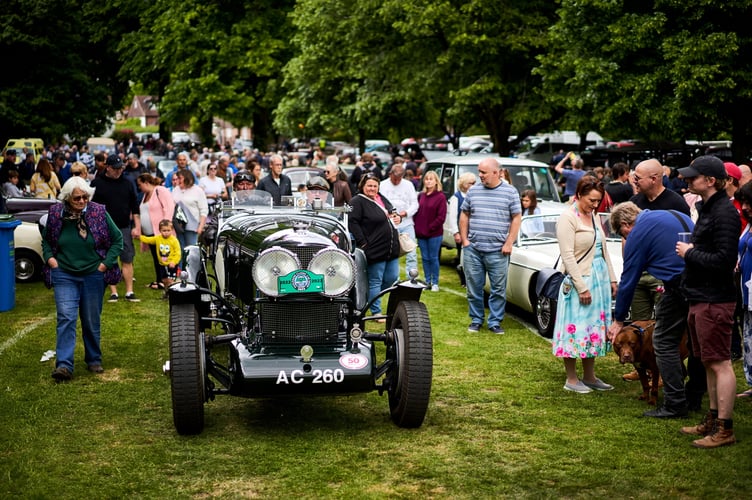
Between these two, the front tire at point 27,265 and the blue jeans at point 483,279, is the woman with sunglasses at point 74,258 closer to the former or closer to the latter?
the blue jeans at point 483,279

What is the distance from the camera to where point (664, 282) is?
24.1 feet

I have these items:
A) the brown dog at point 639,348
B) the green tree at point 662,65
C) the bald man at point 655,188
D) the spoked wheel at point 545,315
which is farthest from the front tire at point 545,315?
the green tree at point 662,65

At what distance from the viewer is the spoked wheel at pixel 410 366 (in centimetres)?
696

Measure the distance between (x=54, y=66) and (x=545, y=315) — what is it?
132 ft

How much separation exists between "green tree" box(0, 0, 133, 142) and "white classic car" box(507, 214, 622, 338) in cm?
3709

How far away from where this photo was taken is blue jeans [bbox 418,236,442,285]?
13.5 metres

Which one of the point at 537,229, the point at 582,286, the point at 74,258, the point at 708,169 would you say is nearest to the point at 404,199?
the point at 537,229

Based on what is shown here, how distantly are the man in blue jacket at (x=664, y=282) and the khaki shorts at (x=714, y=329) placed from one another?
0.59m

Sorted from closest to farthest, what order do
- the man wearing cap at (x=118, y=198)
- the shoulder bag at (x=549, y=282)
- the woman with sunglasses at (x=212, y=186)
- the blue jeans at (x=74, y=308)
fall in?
the blue jeans at (x=74, y=308) → the shoulder bag at (x=549, y=282) → the man wearing cap at (x=118, y=198) → the woman with sunglasses at (x=212, y=186)

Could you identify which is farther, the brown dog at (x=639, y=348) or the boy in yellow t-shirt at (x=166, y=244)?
the boy in yellow t-shirt at (x=166, y=244)

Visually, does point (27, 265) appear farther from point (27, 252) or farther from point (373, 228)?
point (373, 228)

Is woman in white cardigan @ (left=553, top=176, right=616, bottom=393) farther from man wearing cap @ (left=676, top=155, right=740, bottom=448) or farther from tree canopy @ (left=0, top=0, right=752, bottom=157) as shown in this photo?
tree canopy @ (left=0, top=0, right=752, bottom=157)

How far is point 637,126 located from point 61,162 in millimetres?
14545

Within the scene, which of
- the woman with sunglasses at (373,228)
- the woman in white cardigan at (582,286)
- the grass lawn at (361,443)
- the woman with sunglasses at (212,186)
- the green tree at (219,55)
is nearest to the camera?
the grass lawn at (361,443)
